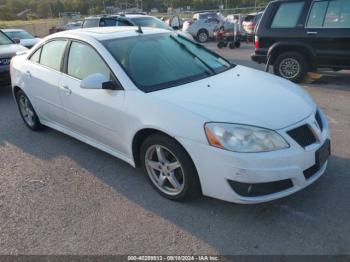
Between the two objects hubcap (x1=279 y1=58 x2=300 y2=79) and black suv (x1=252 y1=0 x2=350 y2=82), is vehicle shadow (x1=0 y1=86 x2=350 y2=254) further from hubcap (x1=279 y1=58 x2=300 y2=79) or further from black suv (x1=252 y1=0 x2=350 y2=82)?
hubcap (x1=279 y1=58 x2=300 y2=79)

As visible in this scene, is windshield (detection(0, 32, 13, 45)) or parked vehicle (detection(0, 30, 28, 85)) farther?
windshield (detection(0, 32, 13, 45))

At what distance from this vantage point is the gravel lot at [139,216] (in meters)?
2.96

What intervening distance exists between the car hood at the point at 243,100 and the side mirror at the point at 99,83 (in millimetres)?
501

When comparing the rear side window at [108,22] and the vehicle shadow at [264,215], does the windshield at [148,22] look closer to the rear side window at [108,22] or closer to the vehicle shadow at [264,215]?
the rear side window at [108,22]

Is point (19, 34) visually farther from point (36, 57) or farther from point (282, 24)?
point (282, 24)

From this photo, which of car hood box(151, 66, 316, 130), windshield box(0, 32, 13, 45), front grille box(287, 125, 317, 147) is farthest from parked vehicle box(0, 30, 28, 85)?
front grille box(287, 125, 317, 147)

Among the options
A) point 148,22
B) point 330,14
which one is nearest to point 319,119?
point 330,14

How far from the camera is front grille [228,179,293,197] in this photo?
2.97 m

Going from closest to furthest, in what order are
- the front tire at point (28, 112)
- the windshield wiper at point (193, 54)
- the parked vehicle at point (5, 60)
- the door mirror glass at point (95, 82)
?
the door mirror glass at point (95, 82) → the windshield wiper at point (193, 54) → the front tire at point (28, 112) → the parked vehicle at point (5, 60)

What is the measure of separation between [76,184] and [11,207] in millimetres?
696

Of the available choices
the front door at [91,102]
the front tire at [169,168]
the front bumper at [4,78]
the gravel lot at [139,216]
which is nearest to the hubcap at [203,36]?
the front bumper at [4,78]

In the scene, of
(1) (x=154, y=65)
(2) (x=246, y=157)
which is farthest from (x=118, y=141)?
(2) (x=246, y=157)

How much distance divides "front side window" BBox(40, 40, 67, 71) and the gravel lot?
Result: 128 cm

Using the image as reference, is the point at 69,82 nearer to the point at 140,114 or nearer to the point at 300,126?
the point at 140,114
